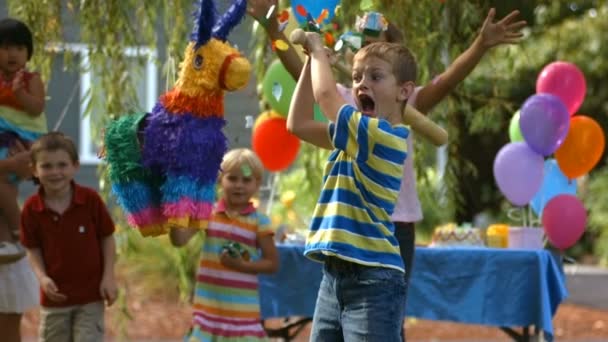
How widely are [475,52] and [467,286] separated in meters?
2.25

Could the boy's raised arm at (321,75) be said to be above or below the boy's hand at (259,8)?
below

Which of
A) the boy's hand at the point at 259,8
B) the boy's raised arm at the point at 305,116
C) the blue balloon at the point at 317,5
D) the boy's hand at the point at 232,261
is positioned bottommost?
the boy's hand at the point at 232,261

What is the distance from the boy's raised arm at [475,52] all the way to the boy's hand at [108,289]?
1.44 m

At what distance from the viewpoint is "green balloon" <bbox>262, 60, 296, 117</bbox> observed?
7070 mm

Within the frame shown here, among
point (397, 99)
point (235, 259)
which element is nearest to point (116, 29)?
point (235, 259)

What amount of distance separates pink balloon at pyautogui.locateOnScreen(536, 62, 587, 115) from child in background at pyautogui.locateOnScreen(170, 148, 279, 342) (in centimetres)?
200

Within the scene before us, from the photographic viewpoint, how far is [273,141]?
779 cm

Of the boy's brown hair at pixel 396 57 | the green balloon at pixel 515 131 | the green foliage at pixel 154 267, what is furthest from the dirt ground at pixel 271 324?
the boy's brown hair at pixel 396 57

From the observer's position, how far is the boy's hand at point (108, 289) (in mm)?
5621

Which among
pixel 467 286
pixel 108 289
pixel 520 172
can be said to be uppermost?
pixel 520 172

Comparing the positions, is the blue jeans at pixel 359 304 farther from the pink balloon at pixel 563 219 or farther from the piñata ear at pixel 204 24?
the pink balloon at pixel 563 219

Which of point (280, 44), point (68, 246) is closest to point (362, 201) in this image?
point (280, 44)

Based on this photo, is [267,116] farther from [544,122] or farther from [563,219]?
[563,219]

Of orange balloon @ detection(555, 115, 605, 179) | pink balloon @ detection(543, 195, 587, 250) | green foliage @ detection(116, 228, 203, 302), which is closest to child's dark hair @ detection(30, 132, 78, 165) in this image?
pink balloon @ detection(543, 195, 587, 250)
